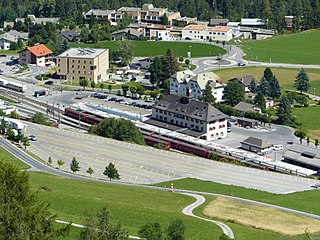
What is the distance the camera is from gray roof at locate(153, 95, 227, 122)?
47634 mm

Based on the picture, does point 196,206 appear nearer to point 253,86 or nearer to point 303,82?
point 253,86

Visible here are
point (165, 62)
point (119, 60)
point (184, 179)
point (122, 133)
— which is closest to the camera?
point (184, 179)

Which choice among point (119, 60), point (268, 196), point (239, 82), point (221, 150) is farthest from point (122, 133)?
point (119, 60)

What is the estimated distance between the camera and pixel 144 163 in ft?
131

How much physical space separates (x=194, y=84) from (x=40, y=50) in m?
25.3

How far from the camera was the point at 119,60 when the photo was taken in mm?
77625

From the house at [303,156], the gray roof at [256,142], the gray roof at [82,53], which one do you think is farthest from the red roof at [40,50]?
the house at [303,156]

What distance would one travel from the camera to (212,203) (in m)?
29.8

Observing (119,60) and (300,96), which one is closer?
(300,96)

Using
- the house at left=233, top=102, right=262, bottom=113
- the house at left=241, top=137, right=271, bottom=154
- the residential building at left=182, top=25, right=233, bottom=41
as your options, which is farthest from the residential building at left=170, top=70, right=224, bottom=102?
the residential building at left=182, top=25, right=233, bottom=41

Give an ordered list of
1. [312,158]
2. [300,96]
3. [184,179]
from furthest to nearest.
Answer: [300,96] → [312,158] → [184,179]

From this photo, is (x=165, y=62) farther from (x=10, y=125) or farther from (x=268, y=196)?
(x=268, y=196)

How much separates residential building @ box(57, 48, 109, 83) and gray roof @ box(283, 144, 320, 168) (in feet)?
93.8

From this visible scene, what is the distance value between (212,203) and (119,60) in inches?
1952
